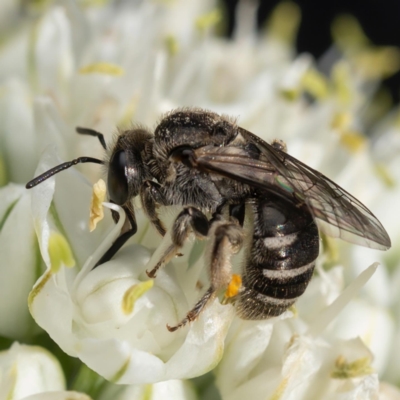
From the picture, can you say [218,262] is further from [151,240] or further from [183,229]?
[151,240]

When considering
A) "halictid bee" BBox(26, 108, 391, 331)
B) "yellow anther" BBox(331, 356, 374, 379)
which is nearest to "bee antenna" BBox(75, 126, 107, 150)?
"halictid bee" BBox(26, 108, 391, 331)

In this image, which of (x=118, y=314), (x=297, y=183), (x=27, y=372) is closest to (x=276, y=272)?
(x=297, y=183)

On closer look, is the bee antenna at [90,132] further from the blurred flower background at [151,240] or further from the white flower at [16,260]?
the white flower at [16,260]

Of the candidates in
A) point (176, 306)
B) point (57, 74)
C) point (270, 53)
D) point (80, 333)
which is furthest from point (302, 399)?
point (270, 53)

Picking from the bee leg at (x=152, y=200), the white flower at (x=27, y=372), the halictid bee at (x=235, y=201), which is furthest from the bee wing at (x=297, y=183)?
the white flower at (x=27, y=372)

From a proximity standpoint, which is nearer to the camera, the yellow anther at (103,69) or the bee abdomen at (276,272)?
the bee abdomen at (276,272)

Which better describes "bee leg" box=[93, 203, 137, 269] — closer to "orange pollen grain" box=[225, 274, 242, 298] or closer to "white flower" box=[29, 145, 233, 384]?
"white flower" box=[29, 145, 233, 384]

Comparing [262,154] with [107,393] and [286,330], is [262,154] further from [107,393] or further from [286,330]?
[107,393]
